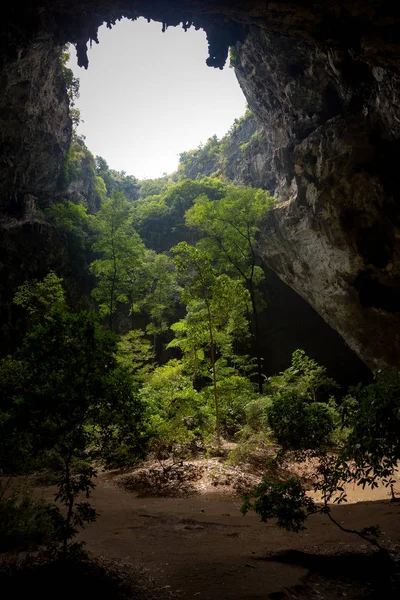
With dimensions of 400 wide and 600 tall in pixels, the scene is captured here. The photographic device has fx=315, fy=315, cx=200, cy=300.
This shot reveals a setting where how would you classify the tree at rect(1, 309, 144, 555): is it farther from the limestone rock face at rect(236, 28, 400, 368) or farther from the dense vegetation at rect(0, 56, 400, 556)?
the limestone rock face at rect(236, 28, 400, 368)

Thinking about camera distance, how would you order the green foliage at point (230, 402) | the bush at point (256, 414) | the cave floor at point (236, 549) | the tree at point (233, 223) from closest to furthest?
the cave floor at point (236, 549) → the bush at point (256, 414) → the green foliage at point (230, 402) → the tree at point (233, 223)

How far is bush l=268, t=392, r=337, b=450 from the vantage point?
219 inches

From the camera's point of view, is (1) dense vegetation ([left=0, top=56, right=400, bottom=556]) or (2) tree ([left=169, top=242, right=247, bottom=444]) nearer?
(1) dense vegetation ([left=0, top=56, right=400, bottom=556])

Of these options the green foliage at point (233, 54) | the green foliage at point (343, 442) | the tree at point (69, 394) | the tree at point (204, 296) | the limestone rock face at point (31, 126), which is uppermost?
the green foliage at point (233, 54)

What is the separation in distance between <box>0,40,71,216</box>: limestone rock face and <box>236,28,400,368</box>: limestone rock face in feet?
38.5

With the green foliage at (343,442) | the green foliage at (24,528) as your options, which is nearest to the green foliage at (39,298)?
the green foliage at (24,528)

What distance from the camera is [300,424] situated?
574 cm

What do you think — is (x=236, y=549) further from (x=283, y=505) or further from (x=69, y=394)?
(x=69, y=394)

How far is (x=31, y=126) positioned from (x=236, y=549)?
79.8 ft

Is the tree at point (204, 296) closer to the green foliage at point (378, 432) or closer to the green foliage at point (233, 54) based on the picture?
the green foliage at point (378, 432)

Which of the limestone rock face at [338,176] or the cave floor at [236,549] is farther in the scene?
the limestone rock face at [338,176]

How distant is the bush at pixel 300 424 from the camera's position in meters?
5.57

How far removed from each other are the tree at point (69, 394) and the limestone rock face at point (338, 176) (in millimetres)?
11859

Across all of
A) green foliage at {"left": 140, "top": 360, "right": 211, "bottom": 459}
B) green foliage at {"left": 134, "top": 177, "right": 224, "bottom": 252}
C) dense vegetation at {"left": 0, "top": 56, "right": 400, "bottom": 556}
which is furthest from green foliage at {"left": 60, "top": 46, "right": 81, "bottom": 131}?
green foliage at {"left": 140, "top": 360, "right": 211, "bottom": 459}
